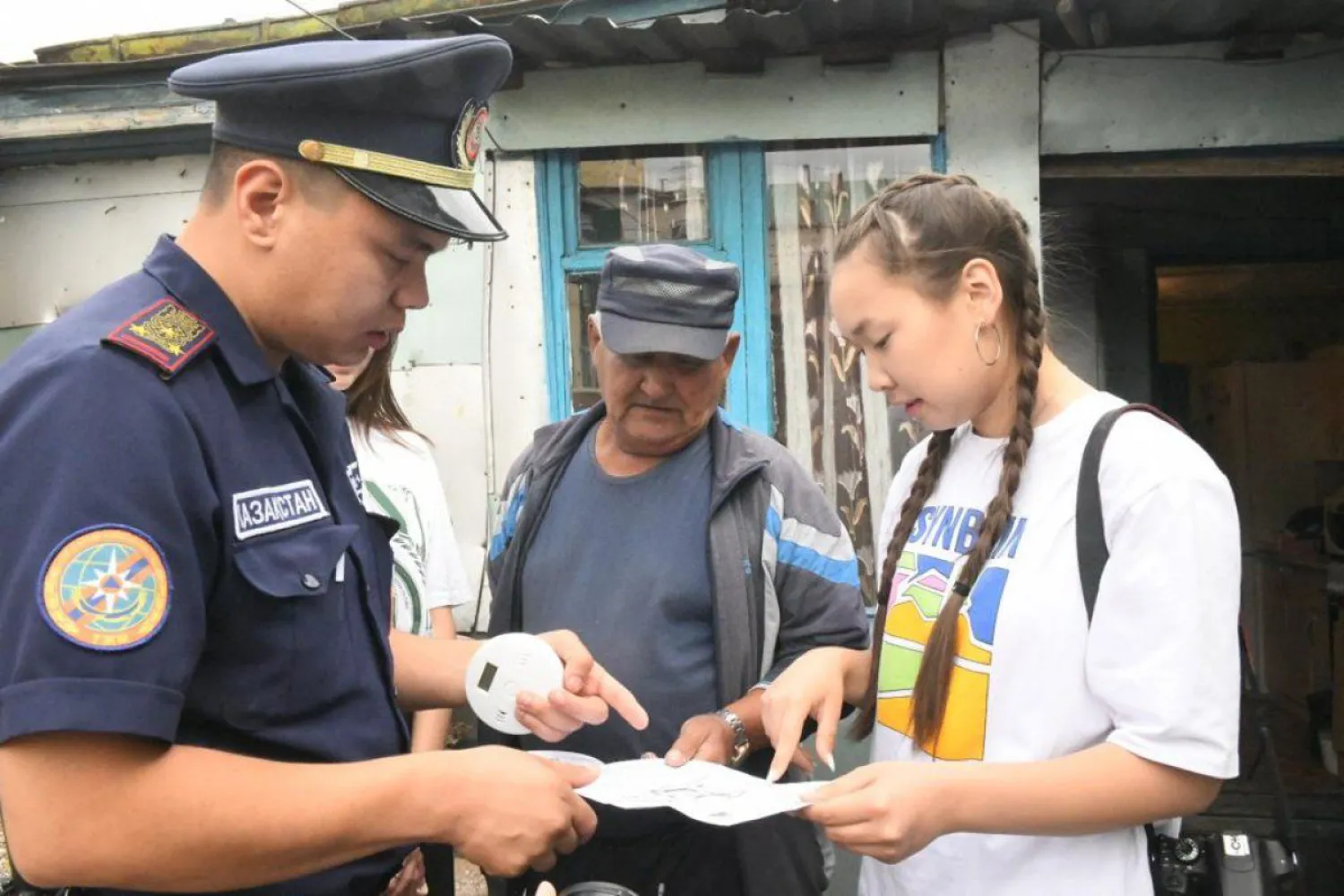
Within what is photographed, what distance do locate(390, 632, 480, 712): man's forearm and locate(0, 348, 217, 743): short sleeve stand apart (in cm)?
79

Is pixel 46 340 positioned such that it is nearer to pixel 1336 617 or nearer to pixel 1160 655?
pixel 1160 655

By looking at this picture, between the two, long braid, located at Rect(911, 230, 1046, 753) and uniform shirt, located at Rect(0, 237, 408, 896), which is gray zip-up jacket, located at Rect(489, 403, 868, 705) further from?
uniform shirt, located at Rect(0, 237, 408, 896)

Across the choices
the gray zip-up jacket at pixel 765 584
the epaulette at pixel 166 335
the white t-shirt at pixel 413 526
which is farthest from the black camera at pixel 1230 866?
the white t-shirt at pixel 413 526

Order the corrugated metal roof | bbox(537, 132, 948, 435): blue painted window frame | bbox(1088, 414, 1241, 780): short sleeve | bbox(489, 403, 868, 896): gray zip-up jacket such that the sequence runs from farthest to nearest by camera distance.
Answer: bbox(537, 132, 948, 435): blue painted window frame
the corrugated metal roof
bbox(489, 403, 868, 896): gray zip-up jacket
bbox(1088, 414, 1241, 780): short sleeve

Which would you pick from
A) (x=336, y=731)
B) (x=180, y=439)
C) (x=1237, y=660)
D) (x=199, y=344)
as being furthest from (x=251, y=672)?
(x=1237, y=660)

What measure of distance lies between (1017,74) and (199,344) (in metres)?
4.00

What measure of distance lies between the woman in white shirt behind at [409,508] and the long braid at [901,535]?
128 cm

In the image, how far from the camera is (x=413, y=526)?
2.84 meters

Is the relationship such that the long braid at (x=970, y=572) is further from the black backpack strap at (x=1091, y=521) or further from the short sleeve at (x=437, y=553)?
the short sleeve at (x=437, y=553)

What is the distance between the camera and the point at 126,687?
1.07 m

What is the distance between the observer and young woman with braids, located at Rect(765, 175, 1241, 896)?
142 centimetres

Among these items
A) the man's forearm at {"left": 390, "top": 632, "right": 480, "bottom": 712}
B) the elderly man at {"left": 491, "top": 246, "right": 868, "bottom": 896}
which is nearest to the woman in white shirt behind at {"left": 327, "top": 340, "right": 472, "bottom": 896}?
the elderly man at {"left": 491, "top": 246, "right": 868, "bottom": 896}

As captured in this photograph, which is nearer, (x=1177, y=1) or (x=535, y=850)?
(x=535, y=850)

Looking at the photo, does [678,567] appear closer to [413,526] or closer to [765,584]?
[765,584]
